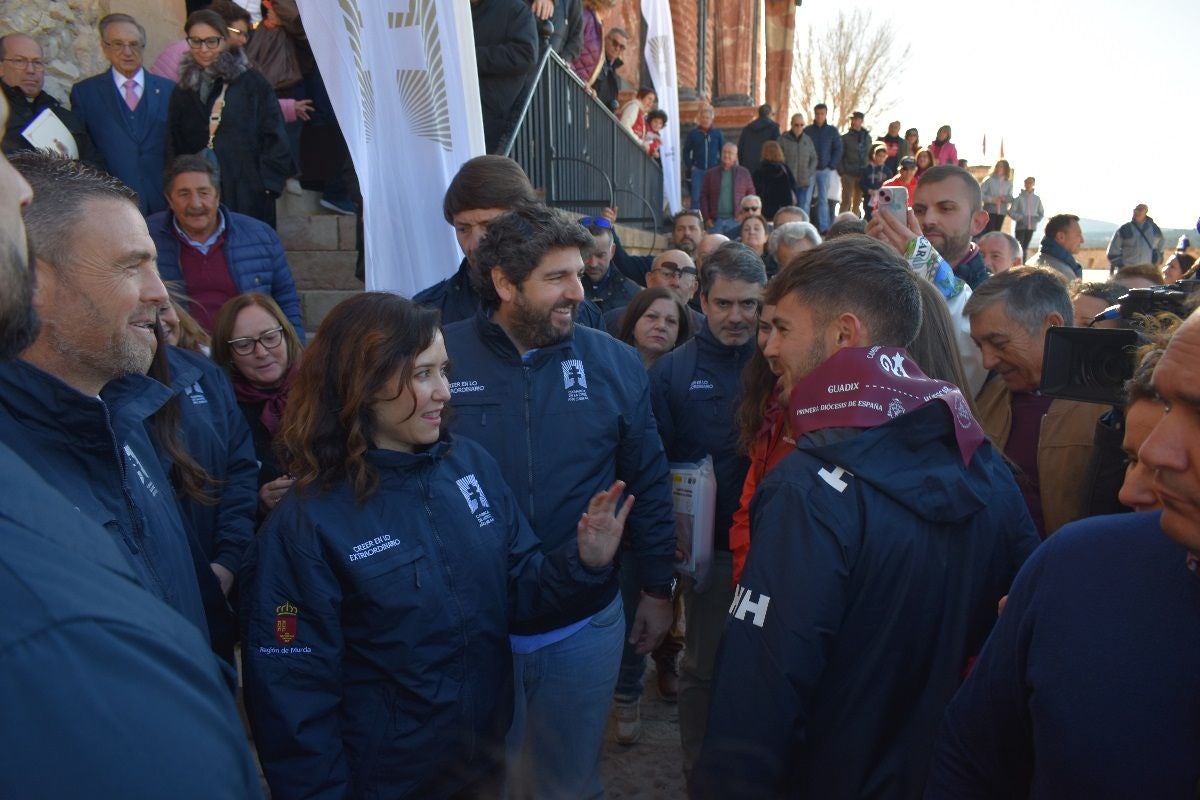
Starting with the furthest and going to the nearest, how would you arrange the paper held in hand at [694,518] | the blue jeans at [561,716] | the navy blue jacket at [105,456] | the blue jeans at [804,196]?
the blue jeans at [804,196] < the paper held in hand at [694,518] < the blue jeans at [561,716] < the navy blue jacket at [105,456]

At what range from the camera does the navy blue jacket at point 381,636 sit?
1.81 metres

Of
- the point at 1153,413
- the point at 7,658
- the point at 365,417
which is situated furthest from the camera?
the point at 365,417

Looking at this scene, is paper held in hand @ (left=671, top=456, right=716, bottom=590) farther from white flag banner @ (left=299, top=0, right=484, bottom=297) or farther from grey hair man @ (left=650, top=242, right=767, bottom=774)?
white flag banner @ (left=299, top=0, right=484, bottom=297)

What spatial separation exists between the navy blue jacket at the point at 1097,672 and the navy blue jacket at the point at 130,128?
540 centimetres

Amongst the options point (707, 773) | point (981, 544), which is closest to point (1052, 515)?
point (981, 544)

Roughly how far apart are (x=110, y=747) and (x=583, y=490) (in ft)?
6.34

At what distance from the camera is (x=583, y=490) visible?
2545 mm

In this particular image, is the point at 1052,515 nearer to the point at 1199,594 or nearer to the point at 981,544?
the point at 981,544

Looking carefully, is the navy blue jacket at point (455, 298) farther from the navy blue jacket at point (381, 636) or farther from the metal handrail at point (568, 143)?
the metal handrail at point (568, 143)

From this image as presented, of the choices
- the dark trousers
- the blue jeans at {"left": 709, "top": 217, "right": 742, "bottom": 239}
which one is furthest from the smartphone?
the dark trousers

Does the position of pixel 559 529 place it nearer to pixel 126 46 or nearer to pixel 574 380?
pixel 574 380

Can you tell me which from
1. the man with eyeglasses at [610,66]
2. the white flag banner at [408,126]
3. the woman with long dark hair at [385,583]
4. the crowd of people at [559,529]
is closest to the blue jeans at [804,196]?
the man with eyeglasses at [610,66]

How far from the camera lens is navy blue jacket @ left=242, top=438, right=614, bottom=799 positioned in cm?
181

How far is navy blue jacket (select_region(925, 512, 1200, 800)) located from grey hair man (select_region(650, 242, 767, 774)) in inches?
71.7
